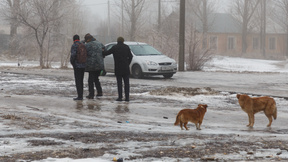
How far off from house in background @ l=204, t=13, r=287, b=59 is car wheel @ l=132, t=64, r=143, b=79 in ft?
163

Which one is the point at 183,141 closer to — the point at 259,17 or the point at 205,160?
the point at 205,160

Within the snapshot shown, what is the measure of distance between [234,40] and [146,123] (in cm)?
6487

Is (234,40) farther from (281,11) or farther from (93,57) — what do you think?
(93,57)

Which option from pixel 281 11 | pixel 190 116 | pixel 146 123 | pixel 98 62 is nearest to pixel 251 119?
pixel 190 116

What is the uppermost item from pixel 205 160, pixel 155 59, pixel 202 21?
pixel 202 21

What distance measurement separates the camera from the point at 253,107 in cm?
822

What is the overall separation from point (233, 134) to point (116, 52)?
16.3 feet

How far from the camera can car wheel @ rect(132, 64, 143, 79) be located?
776 inches

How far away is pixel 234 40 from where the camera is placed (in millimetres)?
71438

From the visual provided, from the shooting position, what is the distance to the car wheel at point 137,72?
19.7 m

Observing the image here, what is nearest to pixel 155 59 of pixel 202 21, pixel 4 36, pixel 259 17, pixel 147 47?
pixel 147 47

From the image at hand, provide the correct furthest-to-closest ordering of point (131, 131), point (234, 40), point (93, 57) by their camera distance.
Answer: point (234, 40)
point (93, 57)
point (131, 131)

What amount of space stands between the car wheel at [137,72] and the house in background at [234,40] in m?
49.8

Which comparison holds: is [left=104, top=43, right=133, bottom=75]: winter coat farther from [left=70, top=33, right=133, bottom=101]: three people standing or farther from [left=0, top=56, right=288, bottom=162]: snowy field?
[left=0, top=56, right=288, bottom=162]: snowy field
